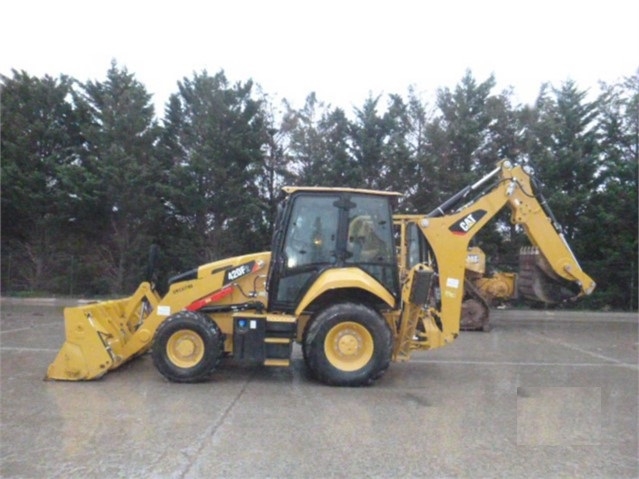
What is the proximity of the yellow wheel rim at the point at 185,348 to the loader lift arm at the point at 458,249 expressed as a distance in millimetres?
2708

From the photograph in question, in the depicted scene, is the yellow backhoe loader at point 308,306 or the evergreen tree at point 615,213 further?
the evergreen tree at point 615,213

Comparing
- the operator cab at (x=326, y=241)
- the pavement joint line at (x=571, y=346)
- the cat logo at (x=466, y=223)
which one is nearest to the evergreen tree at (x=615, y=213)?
the pavement joint line at (x=571, y=346)

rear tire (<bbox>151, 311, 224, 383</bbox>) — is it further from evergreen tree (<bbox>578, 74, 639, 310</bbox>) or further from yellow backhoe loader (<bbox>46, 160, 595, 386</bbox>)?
evergreen tree (<bbox>578, 74, 639, 310</bbox>)

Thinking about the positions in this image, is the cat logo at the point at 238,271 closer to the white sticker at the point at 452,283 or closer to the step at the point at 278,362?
the step at the point at 278,362

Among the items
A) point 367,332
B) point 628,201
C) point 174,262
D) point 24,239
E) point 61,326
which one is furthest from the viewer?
point 24,239

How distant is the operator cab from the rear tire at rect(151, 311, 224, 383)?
94 centimetres

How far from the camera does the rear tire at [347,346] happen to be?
8.29 metres

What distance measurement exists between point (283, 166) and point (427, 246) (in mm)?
13688

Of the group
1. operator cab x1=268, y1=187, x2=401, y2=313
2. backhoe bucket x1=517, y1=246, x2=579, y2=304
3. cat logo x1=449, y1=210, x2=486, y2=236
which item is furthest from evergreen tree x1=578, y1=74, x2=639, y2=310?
operator cab x1=268, y1=187, x2=401, y2=313

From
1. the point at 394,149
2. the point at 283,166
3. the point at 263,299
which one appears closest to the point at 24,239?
the point at 283,166

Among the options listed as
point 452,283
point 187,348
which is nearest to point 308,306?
point 187,348

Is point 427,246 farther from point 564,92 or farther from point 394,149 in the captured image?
point 564,92

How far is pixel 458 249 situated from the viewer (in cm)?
934

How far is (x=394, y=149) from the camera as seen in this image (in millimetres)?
21625
